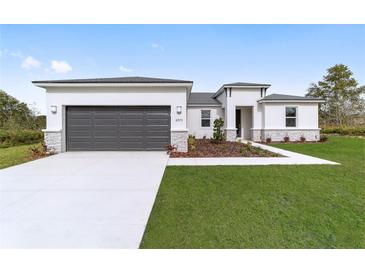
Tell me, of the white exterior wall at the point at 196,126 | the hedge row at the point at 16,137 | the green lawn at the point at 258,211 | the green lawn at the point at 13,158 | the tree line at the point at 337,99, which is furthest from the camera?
the tree line at the point at 337,99

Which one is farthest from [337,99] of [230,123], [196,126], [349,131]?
[196,126]

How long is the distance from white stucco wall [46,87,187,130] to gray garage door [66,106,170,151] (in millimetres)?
310

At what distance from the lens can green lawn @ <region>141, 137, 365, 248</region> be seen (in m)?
2.78

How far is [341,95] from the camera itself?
2909cm

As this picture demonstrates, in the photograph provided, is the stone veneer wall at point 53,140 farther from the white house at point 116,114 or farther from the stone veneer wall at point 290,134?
the stone veneer wall at point 290,134

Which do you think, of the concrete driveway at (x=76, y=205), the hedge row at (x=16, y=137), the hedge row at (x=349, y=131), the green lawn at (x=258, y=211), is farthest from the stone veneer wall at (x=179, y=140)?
the hedge row at (x=349, y=131)

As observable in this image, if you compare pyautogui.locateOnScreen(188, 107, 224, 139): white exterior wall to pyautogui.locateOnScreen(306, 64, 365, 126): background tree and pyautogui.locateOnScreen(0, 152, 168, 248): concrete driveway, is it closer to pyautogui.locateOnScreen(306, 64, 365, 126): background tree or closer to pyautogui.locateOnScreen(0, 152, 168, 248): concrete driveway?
pyautogui.locateOnScreen(0, 152, 168, 248): concrete driveway

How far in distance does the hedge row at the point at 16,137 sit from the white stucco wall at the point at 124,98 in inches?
300

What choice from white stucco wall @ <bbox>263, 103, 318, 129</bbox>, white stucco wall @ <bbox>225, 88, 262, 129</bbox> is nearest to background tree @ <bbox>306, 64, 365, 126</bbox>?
white stucco wall @ <bbox>263, 103, 318, 129</bbox>

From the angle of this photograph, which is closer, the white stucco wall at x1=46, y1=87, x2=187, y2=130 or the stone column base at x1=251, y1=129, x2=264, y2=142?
the white stucco wall at x1=46, y1=87, x2=187, y2=130

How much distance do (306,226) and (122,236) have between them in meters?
2.98

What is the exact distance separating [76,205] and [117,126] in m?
7.34

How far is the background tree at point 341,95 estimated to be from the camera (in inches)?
1103
